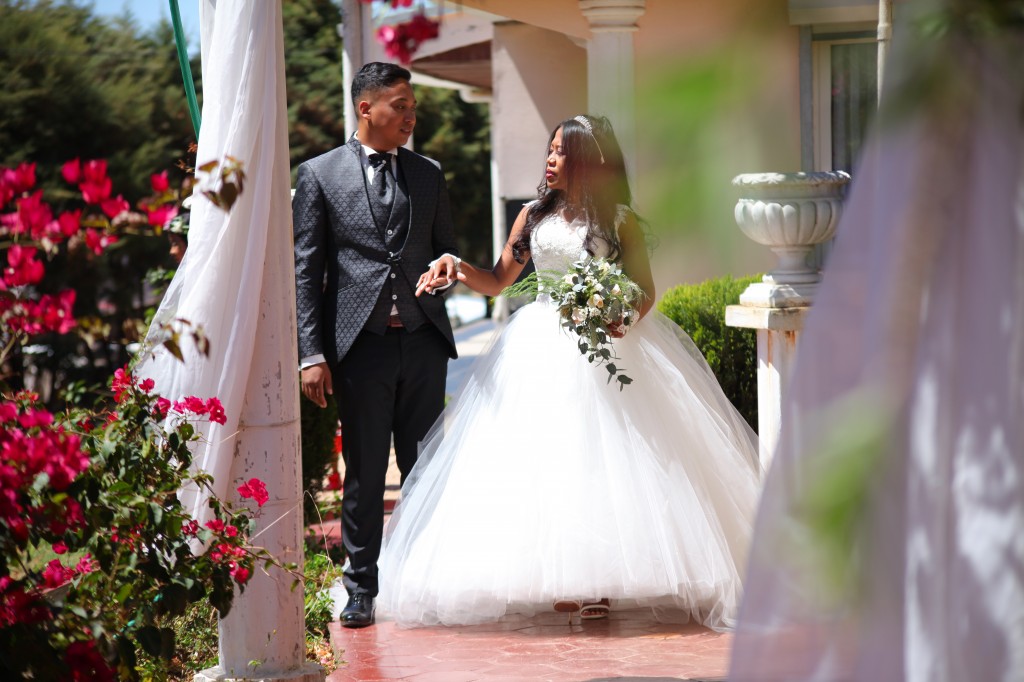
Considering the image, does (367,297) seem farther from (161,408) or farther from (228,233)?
(161,408)

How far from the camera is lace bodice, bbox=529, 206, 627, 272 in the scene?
520cm

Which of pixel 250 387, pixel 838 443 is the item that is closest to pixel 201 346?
pixel 250 387

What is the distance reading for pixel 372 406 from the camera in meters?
5.00

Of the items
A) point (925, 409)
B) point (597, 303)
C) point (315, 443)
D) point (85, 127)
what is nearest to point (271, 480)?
point (597, 303)

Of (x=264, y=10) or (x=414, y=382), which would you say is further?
(x=414, y=382)

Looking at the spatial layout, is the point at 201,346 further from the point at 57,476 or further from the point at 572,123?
the point at 572,123

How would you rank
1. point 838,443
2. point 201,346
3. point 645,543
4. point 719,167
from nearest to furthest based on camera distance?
point 719,167 < point 838,443 < point 201,346 < point 645,543

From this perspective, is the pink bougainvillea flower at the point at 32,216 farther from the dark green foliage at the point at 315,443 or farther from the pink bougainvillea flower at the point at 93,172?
the dark green foliage at the point at 315,443

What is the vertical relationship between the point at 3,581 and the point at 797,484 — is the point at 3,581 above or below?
below

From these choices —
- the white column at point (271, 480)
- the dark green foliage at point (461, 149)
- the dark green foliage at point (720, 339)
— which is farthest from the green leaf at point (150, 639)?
the dark green foliage at point (461, 149)

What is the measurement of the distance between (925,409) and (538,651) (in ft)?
11.4

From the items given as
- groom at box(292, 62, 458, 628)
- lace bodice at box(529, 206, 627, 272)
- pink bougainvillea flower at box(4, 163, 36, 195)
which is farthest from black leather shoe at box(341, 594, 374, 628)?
pink bougainvillea flower at box(4, 163, 36, 195)

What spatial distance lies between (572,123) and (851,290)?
3731mm

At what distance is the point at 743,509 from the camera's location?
5.05m
